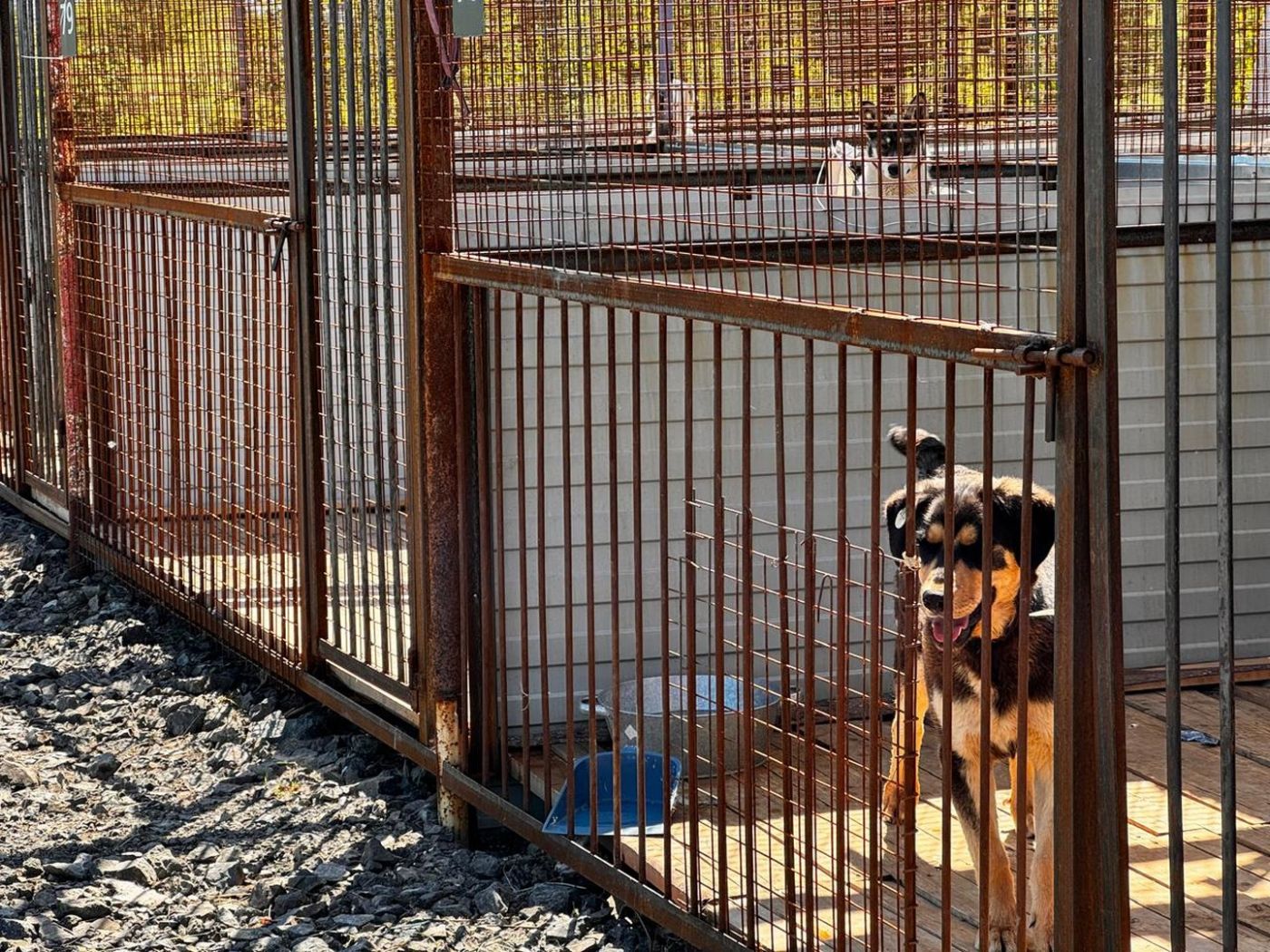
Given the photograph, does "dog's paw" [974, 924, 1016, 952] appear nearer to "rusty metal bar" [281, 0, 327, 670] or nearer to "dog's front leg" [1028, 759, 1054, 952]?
"dog's front leg" [1028, 759, 1054, 952]

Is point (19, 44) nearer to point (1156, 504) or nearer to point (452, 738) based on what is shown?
point (452, 738)

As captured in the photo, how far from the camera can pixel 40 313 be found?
8992 mm

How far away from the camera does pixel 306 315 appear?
19.8 ft

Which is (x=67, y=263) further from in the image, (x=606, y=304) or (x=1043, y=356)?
(x=1043, y=356)

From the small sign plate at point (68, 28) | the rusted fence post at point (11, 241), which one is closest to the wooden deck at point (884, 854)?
the small sign plate at point (68, 28)

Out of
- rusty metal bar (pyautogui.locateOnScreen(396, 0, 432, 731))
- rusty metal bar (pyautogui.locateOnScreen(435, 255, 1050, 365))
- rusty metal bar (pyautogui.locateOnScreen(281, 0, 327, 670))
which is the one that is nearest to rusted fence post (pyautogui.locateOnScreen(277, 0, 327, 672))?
rusty metal bar (pyautogui.locateOnScreen(281, 0, 327, 670))

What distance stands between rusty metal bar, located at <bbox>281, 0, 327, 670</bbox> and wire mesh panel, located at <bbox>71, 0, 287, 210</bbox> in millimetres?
244

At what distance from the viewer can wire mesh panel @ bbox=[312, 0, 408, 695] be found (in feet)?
17.9

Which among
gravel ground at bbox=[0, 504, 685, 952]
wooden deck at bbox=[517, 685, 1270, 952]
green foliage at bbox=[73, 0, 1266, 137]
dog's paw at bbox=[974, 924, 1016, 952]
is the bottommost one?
gravel ground at bbox=[0, 504, 685, 952]

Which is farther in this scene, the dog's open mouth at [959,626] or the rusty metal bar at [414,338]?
the rusty metal bar at [414,338]

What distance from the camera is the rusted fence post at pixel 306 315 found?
234 inches

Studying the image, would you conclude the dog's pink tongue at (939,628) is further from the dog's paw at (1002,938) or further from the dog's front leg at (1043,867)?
the dog's paw at (1002,938)

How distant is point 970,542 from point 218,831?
2.56 m

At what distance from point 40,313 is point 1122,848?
7211 mm
